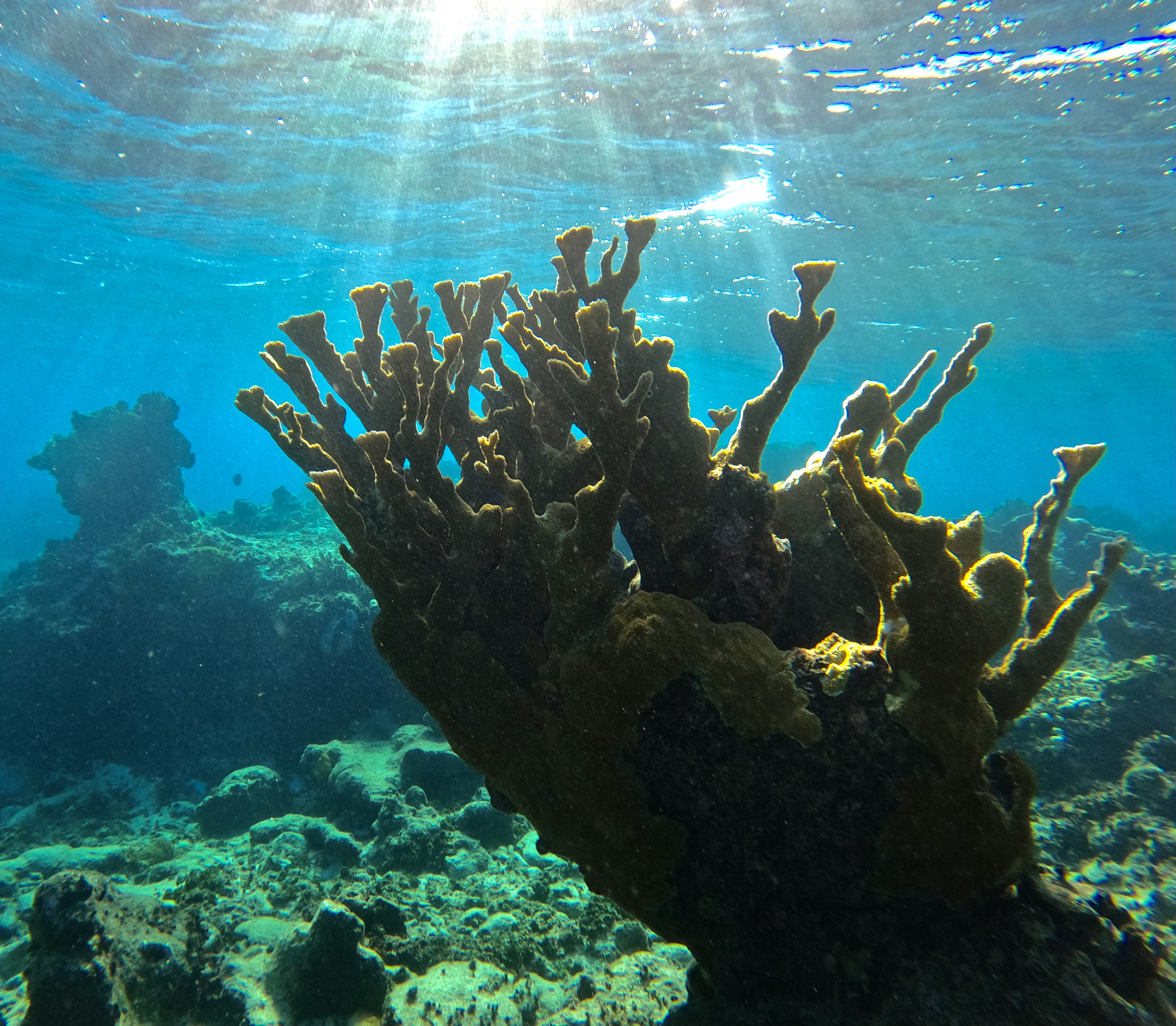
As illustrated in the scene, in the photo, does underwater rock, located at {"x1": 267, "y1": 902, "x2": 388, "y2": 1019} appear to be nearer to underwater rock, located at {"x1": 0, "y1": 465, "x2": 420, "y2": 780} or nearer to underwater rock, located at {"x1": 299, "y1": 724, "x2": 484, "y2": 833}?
underwater rock, located at {"x1": 299, "y1": 724, "x2": 484, "y2": 833}

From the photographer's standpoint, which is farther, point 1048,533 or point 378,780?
point 378,780

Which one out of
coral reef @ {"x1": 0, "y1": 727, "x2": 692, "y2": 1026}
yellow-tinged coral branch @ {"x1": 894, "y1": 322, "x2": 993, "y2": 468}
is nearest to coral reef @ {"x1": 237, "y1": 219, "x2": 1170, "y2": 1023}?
yellow-tinged coral branch @ {"x1": 894, "y1": 322, "x2": 993, "y2": 468}

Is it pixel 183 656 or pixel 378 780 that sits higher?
pixel 183 656

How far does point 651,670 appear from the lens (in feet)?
7.89

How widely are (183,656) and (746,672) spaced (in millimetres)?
13129

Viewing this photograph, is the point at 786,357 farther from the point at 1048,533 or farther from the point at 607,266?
the point at 1048,533

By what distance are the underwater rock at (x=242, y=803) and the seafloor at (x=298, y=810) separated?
0.03 metres

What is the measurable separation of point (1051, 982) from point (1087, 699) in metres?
7.97

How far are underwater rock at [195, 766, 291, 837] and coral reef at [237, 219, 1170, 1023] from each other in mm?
7279

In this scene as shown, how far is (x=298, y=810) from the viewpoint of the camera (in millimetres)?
8828

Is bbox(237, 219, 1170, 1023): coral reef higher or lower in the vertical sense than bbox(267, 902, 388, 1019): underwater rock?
higher

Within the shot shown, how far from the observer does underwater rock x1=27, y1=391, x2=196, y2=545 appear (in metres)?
15.4

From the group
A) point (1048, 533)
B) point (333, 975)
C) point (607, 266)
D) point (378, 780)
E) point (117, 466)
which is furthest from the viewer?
point (117, 466)

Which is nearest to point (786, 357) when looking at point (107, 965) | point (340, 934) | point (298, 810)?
point (340, 934)
